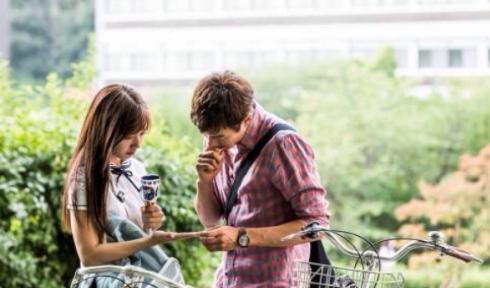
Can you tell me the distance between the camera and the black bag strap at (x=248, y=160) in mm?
2205

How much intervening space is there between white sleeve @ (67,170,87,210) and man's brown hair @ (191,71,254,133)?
10.4 inches

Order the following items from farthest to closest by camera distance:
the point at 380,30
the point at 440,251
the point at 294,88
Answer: the point at 294,88 < the point at 380,30 < the point at 440,251

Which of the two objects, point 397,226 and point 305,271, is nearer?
point 305,271

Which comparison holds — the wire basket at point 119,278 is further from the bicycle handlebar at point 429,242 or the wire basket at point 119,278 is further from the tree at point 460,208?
the tree at point 460,208

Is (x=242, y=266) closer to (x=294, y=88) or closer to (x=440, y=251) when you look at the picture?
(x=440, y=251)

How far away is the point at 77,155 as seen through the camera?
221cm

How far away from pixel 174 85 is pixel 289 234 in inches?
214

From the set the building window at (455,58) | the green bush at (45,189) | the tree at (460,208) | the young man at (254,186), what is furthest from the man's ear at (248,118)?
the building window at (455,58)

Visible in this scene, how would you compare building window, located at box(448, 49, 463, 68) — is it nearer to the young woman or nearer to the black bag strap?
the black bag strap

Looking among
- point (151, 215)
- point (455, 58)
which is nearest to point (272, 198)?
point (151, 215)

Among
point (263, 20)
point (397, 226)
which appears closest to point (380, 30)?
point (263, 20)

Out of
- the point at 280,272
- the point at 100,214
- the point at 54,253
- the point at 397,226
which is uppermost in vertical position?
the point at 100,214

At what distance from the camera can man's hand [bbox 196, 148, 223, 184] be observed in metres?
2.21

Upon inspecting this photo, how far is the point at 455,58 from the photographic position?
22.5 ft
